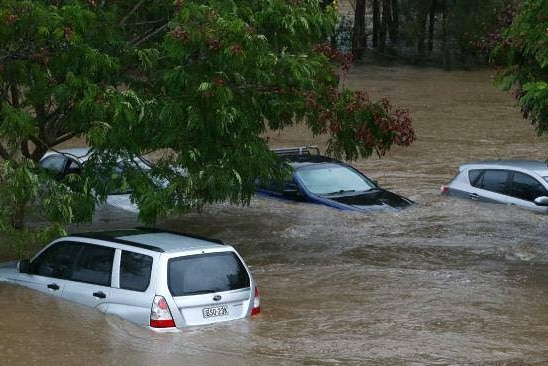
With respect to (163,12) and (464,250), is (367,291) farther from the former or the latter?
(163,12)

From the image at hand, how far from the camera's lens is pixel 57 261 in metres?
12.0

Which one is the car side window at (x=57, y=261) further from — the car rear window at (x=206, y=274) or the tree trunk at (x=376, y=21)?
the tree trunk at (x=376, y=21)

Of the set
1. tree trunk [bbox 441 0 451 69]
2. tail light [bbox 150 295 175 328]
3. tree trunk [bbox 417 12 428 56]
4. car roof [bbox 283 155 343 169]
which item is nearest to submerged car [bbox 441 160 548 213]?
car roof [bbox 283 155 343 169]

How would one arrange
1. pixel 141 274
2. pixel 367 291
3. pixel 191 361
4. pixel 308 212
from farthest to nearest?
pixel 308 212 → pixel 367 291 → pixel 141 274 → pixel 191 361

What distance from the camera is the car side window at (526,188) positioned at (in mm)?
18438

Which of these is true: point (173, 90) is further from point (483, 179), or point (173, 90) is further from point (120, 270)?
point (483, 179)

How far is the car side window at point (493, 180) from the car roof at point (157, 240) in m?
8.49

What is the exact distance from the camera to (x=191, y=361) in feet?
33.6

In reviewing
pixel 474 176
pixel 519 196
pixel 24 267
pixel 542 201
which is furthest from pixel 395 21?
pixel 24 267

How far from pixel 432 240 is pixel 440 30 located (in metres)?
35.0

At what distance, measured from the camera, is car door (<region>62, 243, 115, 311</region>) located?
11.2 meters

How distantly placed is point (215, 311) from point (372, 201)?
26.4 feet

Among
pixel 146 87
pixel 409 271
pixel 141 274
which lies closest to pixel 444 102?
pixel 409 271

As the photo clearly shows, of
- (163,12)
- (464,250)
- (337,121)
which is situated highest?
(163,12)
